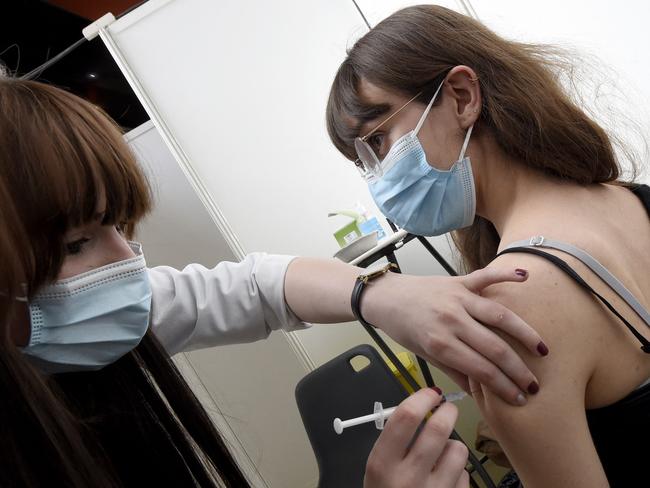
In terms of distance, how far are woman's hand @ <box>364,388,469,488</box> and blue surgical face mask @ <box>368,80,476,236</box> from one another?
59 cm

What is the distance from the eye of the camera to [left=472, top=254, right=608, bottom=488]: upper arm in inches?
29.1

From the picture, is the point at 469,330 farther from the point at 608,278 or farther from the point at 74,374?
the point at 74,374

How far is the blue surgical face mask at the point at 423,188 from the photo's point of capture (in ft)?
3.64

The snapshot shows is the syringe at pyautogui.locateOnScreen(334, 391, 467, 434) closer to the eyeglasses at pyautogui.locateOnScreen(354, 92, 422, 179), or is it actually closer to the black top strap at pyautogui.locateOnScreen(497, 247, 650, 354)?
the black top strap at pyautogui.locateOnScreen(497, 247, 650, 354)

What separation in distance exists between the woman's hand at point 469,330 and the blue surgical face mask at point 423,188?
32cm

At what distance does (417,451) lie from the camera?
0.60 metres

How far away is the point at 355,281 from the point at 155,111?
6.88 ft

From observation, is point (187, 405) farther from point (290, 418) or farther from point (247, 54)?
point (290, 418)

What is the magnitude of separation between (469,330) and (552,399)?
14cm

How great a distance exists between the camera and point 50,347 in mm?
854

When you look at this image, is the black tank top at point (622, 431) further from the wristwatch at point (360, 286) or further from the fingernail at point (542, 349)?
the wristwatch at point (360, 286)

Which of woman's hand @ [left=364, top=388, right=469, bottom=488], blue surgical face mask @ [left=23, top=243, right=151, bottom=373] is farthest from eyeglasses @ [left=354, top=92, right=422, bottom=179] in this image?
woman's hand @ [left=364, top=388, right=469, bottom=488]

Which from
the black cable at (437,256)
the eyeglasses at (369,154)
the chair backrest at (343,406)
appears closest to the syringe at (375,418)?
the eyeglasses at (369,154)

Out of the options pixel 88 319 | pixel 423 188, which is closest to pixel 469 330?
pixel 423 188
